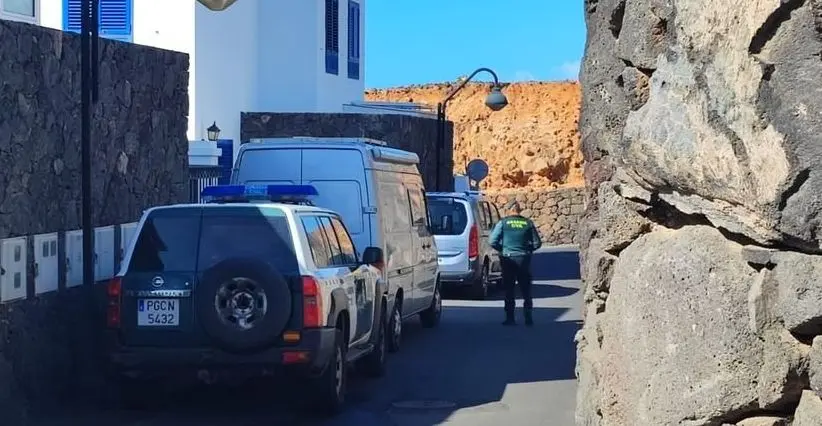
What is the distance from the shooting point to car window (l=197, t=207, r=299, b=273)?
10406mm

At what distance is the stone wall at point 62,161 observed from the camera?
10766 mm

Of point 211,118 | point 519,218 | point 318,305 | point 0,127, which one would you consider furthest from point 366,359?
point 211,118

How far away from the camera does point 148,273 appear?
10.3 metres

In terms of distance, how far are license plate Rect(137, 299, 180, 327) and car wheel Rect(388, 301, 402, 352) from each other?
491 centimetres

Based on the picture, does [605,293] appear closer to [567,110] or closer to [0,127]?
[0,127]

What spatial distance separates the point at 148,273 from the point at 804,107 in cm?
703

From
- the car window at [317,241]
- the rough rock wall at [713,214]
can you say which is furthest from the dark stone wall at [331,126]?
the rough rock wall at [713,214]

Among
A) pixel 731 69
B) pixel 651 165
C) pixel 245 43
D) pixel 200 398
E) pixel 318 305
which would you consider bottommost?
pixel 200 398

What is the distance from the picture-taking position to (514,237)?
18578mm

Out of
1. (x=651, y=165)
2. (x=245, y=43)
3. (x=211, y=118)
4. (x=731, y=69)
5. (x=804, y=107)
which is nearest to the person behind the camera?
(x=804, y=107)

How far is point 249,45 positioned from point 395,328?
15.3 meters

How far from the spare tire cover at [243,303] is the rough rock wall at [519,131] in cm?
5101

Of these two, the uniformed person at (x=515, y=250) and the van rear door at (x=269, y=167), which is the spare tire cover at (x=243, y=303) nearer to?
the van rear door at (x=269, y=167)

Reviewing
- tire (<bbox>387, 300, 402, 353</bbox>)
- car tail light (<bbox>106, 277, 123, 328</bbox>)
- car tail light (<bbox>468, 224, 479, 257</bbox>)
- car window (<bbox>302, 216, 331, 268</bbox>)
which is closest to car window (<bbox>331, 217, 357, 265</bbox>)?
car window (<bbox>302, 216, 331, 268</bbox>)
